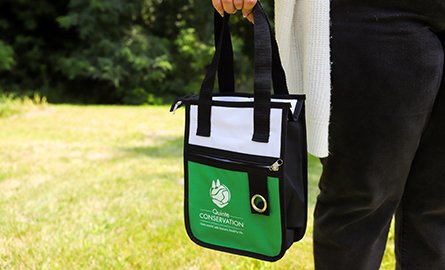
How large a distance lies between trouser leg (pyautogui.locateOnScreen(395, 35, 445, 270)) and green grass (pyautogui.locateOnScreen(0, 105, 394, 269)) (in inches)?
22.9

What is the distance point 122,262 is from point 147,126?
381 cm

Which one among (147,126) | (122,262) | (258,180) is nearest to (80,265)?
(122,262)

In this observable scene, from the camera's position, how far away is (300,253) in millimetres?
1732

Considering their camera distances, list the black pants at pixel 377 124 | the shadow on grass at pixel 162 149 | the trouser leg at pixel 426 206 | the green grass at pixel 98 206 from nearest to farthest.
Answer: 1. the black pants at pixel 377 124
2. the trouser leg at pixel 426 206
3. the green grass at pixel 98 206
4. the shadow on grass at pixel 162 149

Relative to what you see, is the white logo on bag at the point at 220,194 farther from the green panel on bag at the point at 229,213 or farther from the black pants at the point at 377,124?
the black pants at the point at 377,124

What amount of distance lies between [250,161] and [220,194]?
0.11 m

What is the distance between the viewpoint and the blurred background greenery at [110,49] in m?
8.81

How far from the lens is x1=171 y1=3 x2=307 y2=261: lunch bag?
918mm

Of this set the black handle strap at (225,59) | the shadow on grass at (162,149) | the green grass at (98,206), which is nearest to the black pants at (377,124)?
the black handle strap at (225,59)

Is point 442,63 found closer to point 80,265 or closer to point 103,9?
point 80,265

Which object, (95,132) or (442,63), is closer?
(442,63)

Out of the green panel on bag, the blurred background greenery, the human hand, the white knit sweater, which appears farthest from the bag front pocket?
the blurred background greenery

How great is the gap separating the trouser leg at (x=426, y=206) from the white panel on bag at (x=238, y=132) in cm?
33

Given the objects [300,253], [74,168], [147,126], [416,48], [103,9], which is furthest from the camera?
[103,9]
